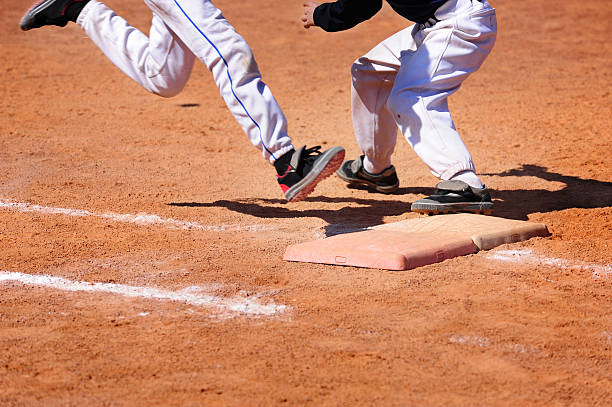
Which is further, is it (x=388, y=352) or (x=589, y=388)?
(x=388, y=352)

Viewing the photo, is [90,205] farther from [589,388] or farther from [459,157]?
[589,388]

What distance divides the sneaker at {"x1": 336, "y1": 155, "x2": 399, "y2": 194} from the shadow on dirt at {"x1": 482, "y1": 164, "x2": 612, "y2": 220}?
65cm

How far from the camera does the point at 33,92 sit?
26.8 ft

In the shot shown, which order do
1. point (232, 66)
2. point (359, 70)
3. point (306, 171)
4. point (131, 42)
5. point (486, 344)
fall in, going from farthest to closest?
point (359, 70) < point (131, 42) < point (232, 66) < point (306, 171) < point (486, 344)

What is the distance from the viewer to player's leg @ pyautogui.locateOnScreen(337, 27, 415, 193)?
15.8 ft

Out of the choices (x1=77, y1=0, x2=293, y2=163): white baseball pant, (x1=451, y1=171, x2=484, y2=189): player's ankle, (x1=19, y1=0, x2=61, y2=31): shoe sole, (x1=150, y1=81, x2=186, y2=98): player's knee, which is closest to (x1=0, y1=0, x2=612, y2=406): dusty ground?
(x1=451, y1=171, x2=484, y2=189): player's ankle

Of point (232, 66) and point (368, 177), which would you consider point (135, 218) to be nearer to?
point (232, 66)

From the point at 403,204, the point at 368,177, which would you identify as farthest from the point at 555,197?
the point at 368,177

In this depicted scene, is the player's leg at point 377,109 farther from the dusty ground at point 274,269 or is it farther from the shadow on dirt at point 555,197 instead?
the shadow on dirt at point 555,197

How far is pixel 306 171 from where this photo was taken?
12.7 ft

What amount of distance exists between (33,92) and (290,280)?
5.58m

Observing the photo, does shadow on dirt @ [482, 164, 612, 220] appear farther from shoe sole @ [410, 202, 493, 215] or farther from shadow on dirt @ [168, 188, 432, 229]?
shadow on dirt @ [168, 188, 432, 229]

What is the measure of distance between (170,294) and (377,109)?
2224 millimetres

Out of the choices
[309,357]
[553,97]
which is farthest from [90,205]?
[553,97]
